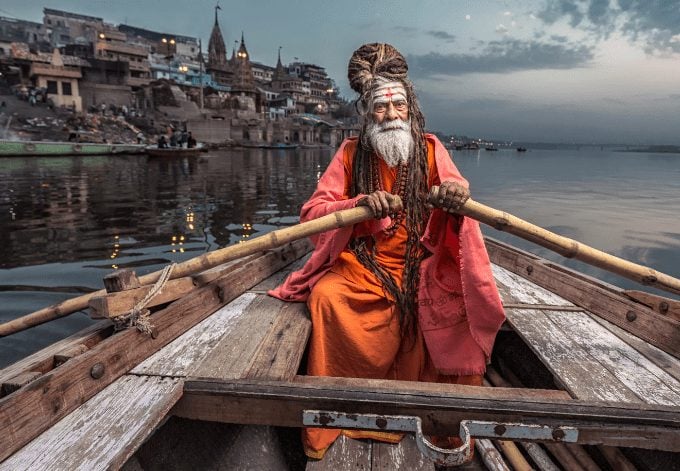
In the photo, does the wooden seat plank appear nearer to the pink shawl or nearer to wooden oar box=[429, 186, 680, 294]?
the pink shawl

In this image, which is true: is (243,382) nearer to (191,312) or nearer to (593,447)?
(191,312)

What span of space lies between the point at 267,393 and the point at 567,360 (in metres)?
1.80

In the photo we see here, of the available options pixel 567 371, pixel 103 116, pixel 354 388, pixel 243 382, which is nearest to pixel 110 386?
pixel 243 382

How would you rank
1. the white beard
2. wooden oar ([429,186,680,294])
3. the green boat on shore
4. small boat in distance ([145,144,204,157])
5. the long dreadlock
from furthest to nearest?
1. small boat in distance ([145,144,204,157])
2. the green boat on shore
3. the white beard
4. the long dreadlock
5. wooden oar ([429,186,680,294])

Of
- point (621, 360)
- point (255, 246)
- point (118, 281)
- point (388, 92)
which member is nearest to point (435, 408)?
point (621, 360)

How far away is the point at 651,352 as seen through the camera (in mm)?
2514

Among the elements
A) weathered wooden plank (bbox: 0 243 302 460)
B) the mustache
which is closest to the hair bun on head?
the mustache

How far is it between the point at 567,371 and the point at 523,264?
1.98 m

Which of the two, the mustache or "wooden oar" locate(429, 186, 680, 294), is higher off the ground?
the mustache

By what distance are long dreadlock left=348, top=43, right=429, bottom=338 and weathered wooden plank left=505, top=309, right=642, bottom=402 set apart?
783 mm

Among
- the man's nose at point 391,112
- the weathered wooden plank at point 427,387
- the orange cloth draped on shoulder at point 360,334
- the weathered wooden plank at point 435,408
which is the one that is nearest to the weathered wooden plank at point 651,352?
the weathered wooden plank at point 435,408

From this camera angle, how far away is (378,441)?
2.33 m

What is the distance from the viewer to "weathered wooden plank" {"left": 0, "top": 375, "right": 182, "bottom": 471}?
4.97ft

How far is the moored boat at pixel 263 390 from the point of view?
1.72m
